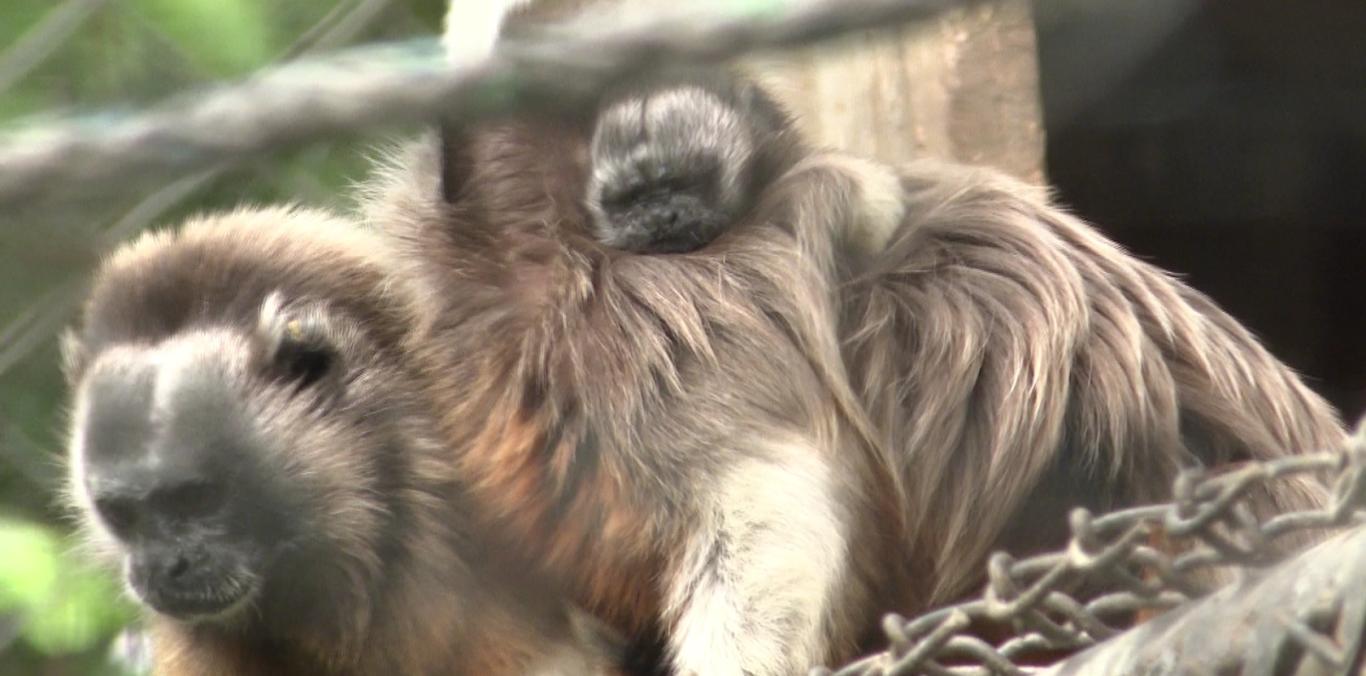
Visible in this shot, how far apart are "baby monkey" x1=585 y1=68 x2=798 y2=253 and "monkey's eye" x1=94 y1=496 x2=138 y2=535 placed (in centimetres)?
68

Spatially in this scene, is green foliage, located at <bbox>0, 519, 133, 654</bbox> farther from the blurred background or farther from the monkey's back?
the monkey's back

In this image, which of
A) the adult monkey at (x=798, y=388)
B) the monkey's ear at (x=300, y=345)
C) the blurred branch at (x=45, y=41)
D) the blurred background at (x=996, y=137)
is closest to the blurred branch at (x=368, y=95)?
the blurred background at (x=996, y=137)

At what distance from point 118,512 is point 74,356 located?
0.30m

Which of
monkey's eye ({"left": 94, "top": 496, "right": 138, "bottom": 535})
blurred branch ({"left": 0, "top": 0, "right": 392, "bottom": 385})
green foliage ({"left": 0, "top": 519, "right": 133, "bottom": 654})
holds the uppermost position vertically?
blurred branch ({"left": 0, "top": 0, "right": 392, "bottom": 385})

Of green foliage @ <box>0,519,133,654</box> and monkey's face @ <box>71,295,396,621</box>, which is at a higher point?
monkey's face @ <box>71,295,396,621</box>

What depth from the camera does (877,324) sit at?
2.24 metres

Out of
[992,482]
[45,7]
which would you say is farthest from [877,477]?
[45,7]

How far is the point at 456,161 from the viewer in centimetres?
235

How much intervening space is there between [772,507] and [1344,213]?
2653 mm

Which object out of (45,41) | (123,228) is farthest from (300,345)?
(123,228)

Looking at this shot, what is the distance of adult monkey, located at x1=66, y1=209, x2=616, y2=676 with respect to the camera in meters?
2.21

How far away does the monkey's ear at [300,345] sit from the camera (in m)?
2.33

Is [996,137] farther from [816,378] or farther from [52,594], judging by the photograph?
[52,594]

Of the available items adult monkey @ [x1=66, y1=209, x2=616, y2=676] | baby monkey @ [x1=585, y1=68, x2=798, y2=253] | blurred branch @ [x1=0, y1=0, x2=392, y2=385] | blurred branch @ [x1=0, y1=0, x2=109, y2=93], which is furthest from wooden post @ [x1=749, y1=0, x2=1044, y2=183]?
blurred branch @ [x1=0, y1=0, x2=109, y2=93]
